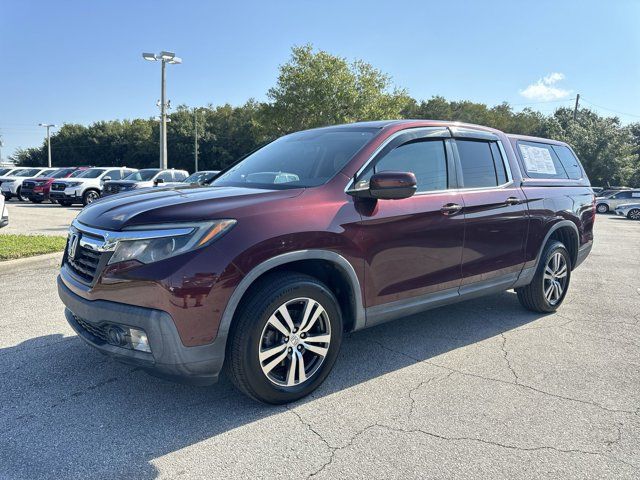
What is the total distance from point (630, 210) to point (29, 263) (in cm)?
2914

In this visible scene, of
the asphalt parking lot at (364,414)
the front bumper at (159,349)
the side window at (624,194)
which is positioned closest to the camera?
the asphalt parking lot at (364,414)

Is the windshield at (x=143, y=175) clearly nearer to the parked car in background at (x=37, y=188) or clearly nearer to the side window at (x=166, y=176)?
the side window at (x=166, y=176)

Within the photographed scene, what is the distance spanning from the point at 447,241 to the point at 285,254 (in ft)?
4.96

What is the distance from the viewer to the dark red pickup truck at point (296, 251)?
2.61m

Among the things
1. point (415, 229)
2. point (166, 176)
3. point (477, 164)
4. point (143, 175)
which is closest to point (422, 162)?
point (415, 229)

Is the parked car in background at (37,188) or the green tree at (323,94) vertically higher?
the green tree at (323,94)

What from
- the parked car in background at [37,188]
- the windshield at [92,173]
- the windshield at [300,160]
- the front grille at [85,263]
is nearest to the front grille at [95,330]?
the front grille at [85,263]

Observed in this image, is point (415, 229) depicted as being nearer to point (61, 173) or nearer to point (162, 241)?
point (162, 241)

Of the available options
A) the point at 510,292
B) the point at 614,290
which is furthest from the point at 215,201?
the point at 614,290

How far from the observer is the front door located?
129 inches

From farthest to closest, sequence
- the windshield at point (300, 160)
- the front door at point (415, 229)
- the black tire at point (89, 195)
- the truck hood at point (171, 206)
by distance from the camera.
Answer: the black tire at point (89, 195), the windshield at point (300, 160), the front door at point (415, 229), the truck hood at point (171, 206)

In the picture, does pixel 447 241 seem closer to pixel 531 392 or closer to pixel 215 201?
pixel 531 392

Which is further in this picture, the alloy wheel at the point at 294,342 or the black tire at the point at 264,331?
the alloy wheel at the point at 294,342

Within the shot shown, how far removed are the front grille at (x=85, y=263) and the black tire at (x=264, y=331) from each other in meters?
0.89
